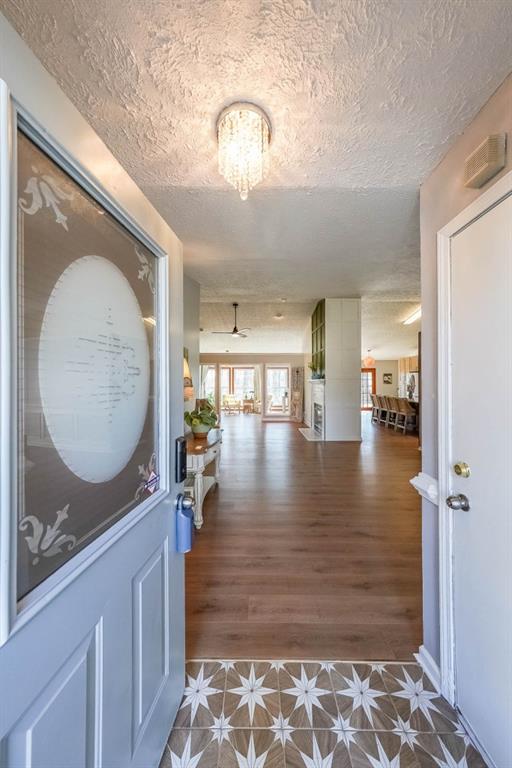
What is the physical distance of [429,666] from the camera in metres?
1.46

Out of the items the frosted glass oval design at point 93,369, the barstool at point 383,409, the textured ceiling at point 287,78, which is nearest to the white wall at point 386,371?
the barstool at point 383,409

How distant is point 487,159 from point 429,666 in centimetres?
209

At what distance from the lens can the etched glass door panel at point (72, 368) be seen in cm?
60

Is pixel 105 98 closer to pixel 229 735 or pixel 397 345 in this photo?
pixel 229 735

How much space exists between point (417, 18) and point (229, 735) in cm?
249

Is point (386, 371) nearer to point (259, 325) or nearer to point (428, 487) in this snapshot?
point (259, 325)

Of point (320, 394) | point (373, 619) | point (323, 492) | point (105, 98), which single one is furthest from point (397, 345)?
point (105, 98)

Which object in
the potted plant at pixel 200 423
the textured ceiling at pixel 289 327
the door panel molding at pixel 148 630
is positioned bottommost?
the door panel molding at pixel 148 630

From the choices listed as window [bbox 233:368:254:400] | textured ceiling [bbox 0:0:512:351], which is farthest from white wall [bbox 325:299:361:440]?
window [bbox 233:368:254:400]

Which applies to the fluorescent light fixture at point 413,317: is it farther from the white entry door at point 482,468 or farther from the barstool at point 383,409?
the white entry door at point 482,468

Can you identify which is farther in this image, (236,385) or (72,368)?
(236,385)

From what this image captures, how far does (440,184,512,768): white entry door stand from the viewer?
3.47 ft

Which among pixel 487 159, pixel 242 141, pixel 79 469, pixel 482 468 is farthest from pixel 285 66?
pixel 482 468

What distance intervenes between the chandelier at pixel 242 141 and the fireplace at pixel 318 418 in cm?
554
